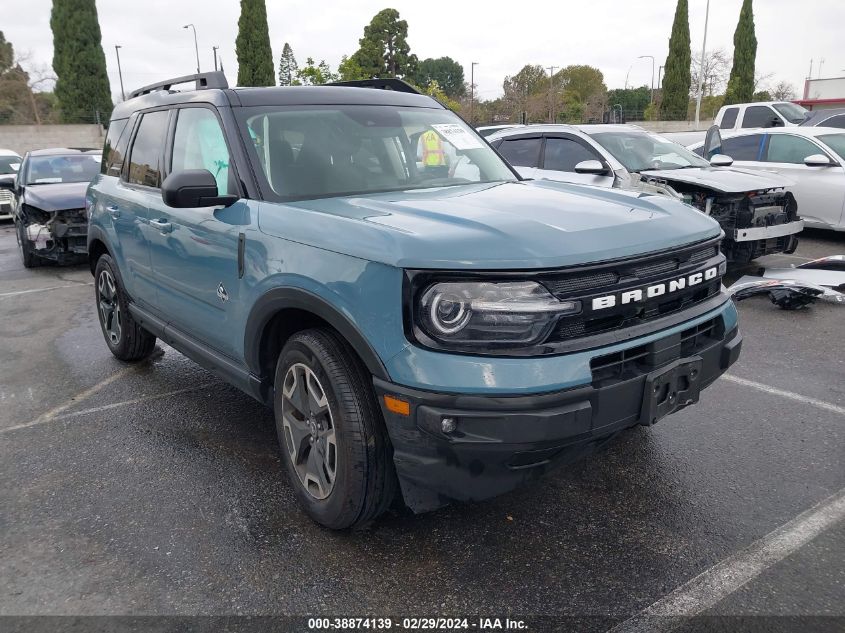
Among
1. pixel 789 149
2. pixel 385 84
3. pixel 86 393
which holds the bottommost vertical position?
pixel 86 393

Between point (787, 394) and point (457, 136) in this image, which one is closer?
point (457, 136)

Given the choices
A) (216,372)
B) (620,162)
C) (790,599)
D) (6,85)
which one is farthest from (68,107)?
(790,599)

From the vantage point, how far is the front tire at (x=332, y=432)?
2.56 meters

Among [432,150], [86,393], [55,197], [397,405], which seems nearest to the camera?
[397,405]

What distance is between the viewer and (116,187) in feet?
15.7

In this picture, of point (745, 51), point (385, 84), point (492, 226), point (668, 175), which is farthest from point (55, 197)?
point (745, 51)

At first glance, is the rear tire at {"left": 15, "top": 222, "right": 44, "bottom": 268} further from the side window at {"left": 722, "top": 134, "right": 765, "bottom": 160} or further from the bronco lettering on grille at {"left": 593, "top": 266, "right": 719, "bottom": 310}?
the side window at {"left": 722, "top": 134, "right": 765, "bottom": 160}

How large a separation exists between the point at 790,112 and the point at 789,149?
245 inches

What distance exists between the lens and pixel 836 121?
1377cm

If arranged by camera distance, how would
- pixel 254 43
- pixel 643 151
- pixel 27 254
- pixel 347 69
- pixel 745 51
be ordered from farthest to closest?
1. pixel 745 51
2. pixel 254 43
3. pixel 347 69
4. pixel 27 254
5. pixel 643 151

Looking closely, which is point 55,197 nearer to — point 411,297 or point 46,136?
point 411,297

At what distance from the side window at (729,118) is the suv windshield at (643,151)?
7.12 meters

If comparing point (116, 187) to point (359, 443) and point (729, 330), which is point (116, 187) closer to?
point (359, 443)

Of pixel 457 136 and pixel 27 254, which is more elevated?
pixel 457 136
